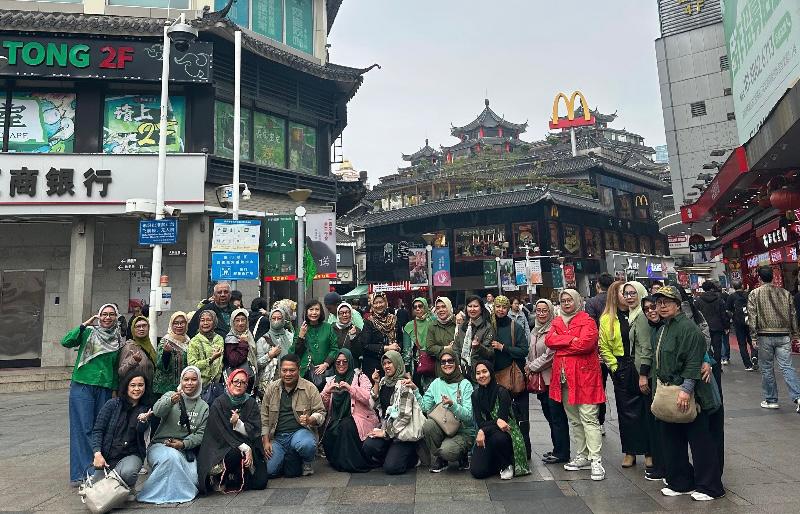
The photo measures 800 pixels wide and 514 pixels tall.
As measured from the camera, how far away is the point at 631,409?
5141 millimetres

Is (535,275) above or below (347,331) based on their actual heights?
above

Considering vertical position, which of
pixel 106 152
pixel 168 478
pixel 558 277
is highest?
pixel 106 152

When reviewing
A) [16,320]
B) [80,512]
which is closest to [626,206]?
[16,320]

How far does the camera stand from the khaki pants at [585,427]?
4922 mm

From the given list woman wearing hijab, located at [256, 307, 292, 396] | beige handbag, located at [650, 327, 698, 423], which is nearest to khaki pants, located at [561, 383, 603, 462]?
beige handbag, located at [650, 327, 698, 423]

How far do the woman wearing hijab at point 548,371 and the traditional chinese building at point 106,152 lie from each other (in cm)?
1185

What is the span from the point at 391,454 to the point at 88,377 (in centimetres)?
325

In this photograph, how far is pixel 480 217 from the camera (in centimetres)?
3856

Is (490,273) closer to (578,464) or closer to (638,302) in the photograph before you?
(638,302)

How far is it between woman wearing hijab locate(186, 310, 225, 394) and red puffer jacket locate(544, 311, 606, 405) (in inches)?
143

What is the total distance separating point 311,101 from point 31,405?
13.1 m

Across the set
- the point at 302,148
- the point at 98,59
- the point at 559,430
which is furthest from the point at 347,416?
the point at 302,148

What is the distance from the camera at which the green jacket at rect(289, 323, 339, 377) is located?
6.36m

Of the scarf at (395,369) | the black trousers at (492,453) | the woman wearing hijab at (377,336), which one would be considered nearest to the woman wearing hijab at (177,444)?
the scarf at (395,369)
